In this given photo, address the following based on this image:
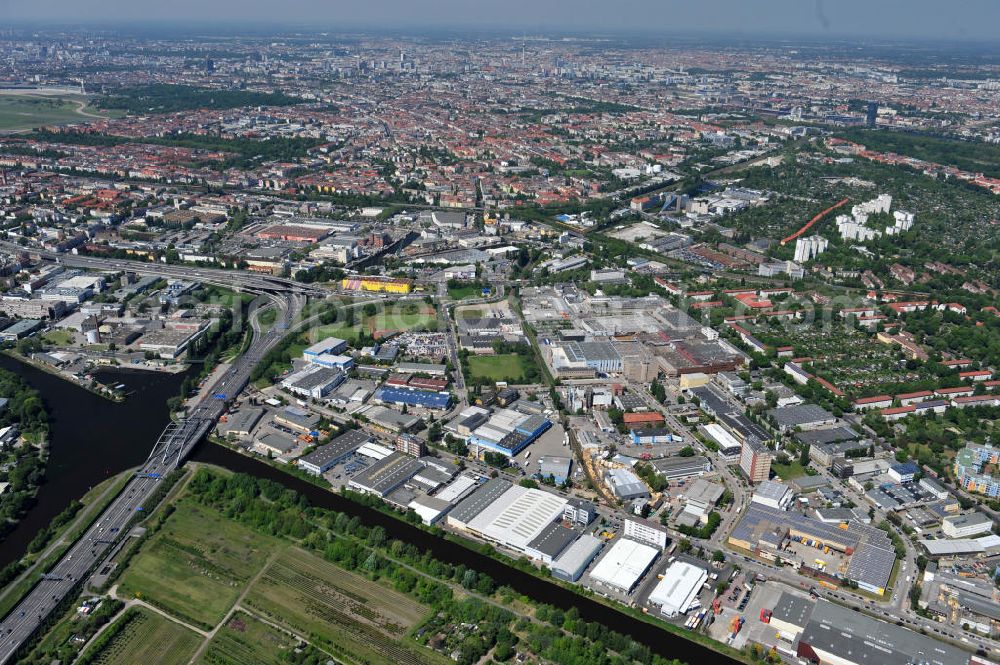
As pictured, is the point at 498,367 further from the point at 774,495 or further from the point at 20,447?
the point at 20,447

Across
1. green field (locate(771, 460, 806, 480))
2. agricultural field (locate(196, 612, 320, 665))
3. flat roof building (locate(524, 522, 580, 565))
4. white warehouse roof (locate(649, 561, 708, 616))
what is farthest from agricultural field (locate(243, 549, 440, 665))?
green field (locate(771, 460, 806, 480))

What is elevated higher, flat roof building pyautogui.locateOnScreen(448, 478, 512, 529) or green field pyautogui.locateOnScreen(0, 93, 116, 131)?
green field pyautogui.locateOnScreen(0, 93, 116, 131)

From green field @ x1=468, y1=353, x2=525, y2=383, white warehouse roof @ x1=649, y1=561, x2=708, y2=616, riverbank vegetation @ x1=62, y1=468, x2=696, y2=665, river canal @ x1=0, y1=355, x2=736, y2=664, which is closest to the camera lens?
riverbank vegetation @ x1=62, y1=468, x2=696, y2=665

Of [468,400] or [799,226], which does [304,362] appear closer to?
[468,400]

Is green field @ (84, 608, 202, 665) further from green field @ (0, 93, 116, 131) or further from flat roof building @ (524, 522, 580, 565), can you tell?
green field @ (0, 93, 116, 131)

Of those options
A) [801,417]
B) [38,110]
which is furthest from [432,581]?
[38,110]

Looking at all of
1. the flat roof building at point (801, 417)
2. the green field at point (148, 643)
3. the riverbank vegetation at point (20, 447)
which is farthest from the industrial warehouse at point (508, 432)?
the riverbank vegetation at point (20, 447)
